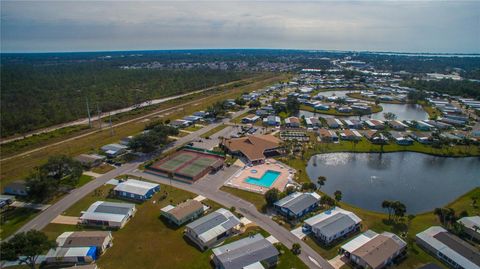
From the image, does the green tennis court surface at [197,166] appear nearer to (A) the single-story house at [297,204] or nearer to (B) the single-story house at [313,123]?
(A) the single-story house at [297,204]

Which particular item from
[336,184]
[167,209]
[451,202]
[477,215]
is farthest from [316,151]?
[167,209]

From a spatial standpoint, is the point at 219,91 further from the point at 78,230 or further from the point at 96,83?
the point at 78,230

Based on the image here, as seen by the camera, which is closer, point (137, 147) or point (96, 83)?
point (137, 147)

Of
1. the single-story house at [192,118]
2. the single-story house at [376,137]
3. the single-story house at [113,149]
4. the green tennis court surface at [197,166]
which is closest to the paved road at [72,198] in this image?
the single-story house at [113,149]

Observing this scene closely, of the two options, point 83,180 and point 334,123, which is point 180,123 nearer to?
point 83,180

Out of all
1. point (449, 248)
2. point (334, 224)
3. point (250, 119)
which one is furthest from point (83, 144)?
point (449, 248)

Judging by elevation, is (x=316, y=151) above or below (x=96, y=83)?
below

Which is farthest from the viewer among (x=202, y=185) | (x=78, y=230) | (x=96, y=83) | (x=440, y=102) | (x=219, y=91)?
(x=96, y=83)
